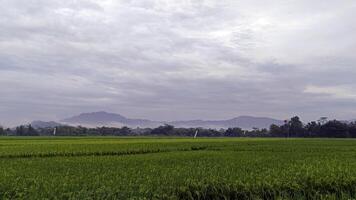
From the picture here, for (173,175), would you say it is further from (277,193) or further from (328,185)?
(328,185)

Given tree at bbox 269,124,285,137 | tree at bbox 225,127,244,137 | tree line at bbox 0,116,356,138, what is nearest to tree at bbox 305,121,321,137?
tree line at bbox 0,116,356,138

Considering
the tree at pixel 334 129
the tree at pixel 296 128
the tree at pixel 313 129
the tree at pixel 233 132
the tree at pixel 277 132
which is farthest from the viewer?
the tree at pixel 233 132

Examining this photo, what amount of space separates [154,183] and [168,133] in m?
143

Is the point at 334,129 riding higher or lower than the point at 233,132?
higher

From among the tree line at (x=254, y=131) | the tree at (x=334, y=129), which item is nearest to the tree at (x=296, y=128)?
the tree line at (x=254, y=131)

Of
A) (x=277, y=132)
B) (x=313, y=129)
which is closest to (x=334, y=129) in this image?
(x=313, y=129)

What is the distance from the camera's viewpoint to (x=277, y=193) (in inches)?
537

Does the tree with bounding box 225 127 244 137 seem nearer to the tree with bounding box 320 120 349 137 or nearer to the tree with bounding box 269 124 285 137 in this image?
the tree with bounding box 269 124 285 137

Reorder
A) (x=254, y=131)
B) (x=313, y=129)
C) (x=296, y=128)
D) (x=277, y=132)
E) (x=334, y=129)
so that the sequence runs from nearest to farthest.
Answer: (x=334, y=129)
(x=313, y=129)
(x=296, y=128)
(x=277, y=132)
(x=254, y=131)

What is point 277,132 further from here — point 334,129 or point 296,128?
point 334,129

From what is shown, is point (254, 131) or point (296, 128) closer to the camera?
point (296, 128)

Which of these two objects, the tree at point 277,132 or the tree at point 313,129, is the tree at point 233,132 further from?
the tree at point 313,129

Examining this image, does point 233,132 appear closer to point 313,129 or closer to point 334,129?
point 313,129

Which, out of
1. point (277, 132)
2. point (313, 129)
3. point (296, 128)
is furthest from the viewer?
point (277, 132)
